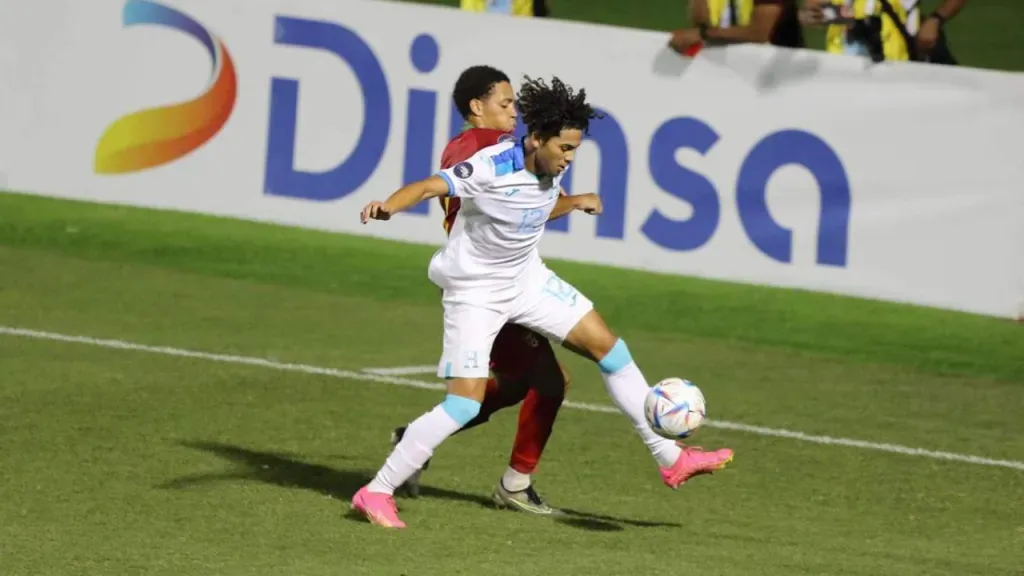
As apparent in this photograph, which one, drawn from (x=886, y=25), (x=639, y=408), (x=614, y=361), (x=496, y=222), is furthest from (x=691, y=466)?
(x=886, y=25)

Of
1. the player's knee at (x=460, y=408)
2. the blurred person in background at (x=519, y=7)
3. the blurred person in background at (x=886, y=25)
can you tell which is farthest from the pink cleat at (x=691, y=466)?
the blurred person in background at (x=519, y=7)

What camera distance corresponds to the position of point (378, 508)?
304 inches

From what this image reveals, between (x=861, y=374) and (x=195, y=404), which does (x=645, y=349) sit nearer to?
(x=861, y=374)

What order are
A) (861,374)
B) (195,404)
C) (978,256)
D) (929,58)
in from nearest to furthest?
(195,404) < (861,374) < (978,256) < (929,58)

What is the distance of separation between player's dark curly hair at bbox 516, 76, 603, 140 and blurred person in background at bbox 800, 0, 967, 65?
6379 mm

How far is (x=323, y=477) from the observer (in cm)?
870

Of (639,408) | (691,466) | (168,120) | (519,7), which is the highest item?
(519,7)

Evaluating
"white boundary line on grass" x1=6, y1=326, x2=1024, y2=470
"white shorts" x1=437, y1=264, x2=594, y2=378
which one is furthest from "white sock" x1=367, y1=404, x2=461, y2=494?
"white boundary line on grass" x1=6, y1=326, x2=1024, y2=470

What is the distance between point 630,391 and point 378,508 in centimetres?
116

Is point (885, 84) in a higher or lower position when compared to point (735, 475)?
higher

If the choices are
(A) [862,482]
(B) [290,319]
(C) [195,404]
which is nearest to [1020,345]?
(A) [862,482]

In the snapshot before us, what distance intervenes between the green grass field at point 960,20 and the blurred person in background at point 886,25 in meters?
7.69

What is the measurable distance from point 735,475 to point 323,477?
1.91 metres

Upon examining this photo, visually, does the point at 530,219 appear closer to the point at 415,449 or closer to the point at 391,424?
the point at 415,449
